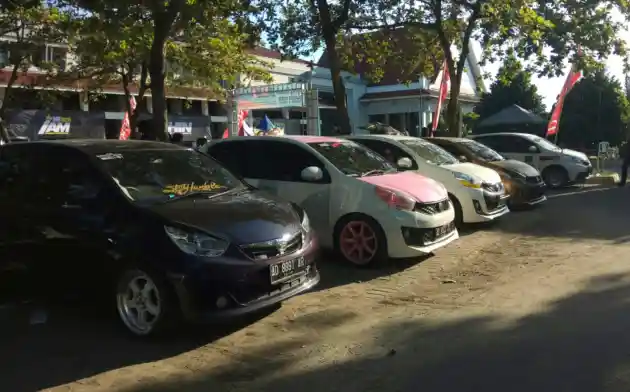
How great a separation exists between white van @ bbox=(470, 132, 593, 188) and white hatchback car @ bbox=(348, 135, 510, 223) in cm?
682

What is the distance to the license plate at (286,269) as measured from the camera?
206 inches

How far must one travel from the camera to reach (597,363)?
176 inches

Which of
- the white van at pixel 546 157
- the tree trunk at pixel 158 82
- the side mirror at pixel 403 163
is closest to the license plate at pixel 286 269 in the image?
the side mirror at pixel 403 163

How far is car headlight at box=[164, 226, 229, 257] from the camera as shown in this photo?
4996 millimetres

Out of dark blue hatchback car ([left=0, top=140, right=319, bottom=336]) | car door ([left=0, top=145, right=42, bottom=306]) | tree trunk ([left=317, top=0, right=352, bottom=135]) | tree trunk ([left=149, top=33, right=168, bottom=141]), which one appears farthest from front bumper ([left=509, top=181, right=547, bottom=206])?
car door ([left=0, top=145, right=42, bottom=306])

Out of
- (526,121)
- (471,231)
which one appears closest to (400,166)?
(471,231)

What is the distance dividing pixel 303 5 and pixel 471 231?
823cm

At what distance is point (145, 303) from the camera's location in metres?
5.19

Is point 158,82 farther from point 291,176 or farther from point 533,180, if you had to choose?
point 533,180

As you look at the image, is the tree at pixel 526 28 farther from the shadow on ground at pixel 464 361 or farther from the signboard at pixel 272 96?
the shadow on ground at pixel 464 361

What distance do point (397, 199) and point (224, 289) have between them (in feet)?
10.1

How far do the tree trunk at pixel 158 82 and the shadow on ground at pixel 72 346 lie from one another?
15.4 ft

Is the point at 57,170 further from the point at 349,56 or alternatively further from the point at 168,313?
the point at 349,56

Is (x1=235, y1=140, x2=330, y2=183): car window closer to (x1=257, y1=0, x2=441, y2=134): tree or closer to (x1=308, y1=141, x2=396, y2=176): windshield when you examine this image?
(x1=308, y1=141, x2=396, y2=176): windshield
